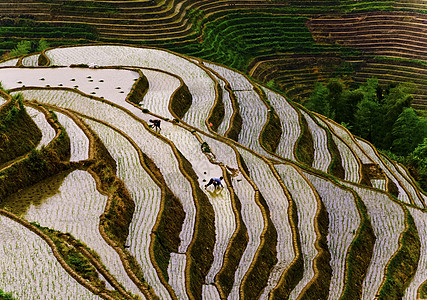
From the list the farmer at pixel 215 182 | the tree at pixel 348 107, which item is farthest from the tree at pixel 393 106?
the farmer at pixel 215 182

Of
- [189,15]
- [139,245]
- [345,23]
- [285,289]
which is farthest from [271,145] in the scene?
[345,23]

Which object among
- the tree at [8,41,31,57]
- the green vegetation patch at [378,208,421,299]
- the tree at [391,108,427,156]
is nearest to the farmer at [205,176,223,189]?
the green vegetation patch at [378,208,421,299]

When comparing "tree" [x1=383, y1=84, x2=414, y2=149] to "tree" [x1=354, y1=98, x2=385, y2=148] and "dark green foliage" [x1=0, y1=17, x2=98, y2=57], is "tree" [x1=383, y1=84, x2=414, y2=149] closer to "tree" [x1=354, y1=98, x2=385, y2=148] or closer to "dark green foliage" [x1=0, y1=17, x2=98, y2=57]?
"tree" [x1=354, y1=98, x2=385, y2=148]

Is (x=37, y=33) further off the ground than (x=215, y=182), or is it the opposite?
(x=37, y=33)

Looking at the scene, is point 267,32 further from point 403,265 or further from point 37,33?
point 403,265

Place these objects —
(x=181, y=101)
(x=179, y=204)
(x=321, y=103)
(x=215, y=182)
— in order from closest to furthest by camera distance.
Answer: (x=179, y=204) → (x=215, y=182) → (x=181, y=101) → (x=321, y=103)

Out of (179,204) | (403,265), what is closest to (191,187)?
(179,204)

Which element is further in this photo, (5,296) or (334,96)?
(334,96)
